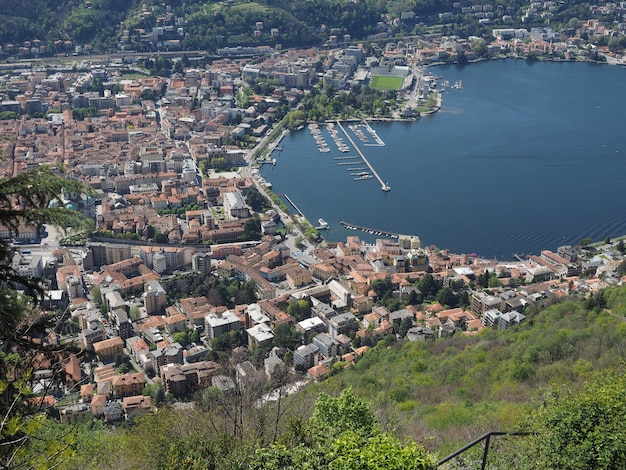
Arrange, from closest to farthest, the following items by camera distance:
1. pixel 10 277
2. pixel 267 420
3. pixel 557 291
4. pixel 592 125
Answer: pixel 10 277, pixel 267 420, pixel 557 291, pixel 592 125

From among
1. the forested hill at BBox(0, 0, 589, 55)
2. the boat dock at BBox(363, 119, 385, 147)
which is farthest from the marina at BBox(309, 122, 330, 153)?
the forested hill at BBox(0, 0, 589, 55)

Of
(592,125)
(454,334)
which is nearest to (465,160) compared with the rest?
(592,125)

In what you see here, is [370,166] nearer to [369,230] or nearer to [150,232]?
[369,230]

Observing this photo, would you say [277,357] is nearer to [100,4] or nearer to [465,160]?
[465,160]

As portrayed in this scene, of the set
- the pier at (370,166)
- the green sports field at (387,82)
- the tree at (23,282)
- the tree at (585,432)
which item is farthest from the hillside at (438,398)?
the green sports field at (387,82)

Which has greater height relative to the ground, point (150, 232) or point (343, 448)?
point (343, 448)

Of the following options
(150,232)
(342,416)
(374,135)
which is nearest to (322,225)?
(150,232)
